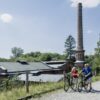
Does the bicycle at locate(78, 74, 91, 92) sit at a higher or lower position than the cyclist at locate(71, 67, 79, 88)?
lower

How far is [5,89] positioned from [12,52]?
503 feet

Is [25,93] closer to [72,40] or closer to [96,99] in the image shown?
[96,99]

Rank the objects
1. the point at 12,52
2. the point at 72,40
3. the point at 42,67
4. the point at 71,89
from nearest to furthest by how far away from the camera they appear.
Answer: the point at 71,89 → the point at 42,67 → the point at 72,40 → the point at 12,52

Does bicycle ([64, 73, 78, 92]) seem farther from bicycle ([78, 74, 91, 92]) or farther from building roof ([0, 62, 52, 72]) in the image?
building roof ([0, 62, 52, 72])

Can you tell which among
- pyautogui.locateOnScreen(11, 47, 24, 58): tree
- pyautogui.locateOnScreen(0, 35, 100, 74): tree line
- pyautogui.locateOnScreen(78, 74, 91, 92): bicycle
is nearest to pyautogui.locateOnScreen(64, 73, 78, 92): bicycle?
pyautogui.locateOnScreen(78, 74, 91, 92): bicycle

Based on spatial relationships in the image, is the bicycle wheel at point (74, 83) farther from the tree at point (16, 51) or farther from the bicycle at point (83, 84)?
the tree at point (16, 51)

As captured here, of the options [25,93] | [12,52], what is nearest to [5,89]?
[25,93]

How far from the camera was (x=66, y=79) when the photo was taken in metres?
16.9

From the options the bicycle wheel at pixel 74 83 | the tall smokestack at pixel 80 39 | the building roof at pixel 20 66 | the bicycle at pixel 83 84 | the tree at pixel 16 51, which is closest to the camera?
the bicycle at pixel 83 84

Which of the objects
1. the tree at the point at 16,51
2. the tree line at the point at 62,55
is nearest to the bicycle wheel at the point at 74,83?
the tree line at the point at 62,55

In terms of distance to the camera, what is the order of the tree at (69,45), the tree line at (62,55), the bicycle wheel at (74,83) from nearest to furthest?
the bicycle wheel at (74,83), the tree line at (62,55), the tree at (69,45)

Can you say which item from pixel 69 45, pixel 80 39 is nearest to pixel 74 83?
pixel 80 39

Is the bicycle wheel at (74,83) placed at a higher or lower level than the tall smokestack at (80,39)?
lower

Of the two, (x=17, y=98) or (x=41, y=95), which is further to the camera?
(x=41, y=95)
